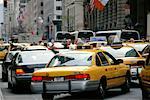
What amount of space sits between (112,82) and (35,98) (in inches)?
91.6

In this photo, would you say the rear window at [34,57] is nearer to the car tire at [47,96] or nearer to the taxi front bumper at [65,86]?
the car tire at [47,96]

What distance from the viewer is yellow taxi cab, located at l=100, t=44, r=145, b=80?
19.3 m

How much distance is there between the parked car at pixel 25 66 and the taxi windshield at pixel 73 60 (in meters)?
2.59

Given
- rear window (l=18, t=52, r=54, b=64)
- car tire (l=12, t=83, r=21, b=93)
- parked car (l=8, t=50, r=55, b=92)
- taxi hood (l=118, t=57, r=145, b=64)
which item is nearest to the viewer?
parked car (l=8, t=50, r=55, b=92)

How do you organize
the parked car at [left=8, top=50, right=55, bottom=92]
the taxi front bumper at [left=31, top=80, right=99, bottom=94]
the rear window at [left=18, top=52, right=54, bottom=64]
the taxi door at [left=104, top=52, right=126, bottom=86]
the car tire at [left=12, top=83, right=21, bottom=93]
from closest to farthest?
1. the taxi front bumper at [left=31, top=80, right=99, bottom=94]
2. the taxi door at [left=104, top=52, right=126, bottom=86]
3. the parked car at [left=8, top=50, right=55, bottom=92]
4. the car tire at [left=12, top=83, right=21, bottom=93]
5. the rear window at [left=18, top=52, right=54, bottom=64]

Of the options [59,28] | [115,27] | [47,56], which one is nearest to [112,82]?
[47,56]

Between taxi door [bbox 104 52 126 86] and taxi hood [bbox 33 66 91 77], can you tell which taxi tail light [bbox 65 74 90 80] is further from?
taxi door [bbox 104 52 126 86]

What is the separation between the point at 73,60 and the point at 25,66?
340cm

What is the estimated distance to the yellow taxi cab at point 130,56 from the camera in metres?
19.3

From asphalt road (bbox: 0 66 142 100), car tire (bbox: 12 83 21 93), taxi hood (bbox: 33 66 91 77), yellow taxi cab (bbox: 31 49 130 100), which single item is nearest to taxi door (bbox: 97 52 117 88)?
yellow taxi cab (bbox: 31 49 130 100)

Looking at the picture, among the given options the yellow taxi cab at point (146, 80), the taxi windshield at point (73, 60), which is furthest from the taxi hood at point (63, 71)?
the yellow taxi cab at point (146, 80)

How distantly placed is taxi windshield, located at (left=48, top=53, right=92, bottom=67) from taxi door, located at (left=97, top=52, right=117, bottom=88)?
45cm

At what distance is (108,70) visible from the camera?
15883 millimetres

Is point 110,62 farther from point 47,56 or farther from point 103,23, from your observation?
point 103,23
